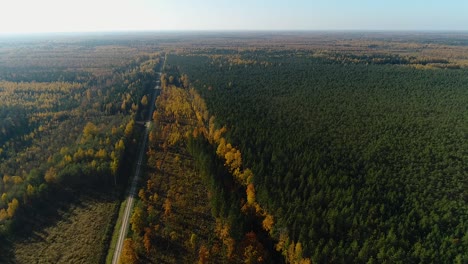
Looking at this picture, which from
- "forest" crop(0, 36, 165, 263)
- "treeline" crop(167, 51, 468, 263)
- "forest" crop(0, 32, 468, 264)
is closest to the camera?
"treeline" crop(167, 51, 468, 263)

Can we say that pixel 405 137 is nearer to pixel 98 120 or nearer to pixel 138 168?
pixel 138 168

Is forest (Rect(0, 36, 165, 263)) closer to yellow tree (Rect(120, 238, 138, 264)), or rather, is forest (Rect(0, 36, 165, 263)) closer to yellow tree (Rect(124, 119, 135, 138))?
yellow tree (Rect(124, 119, 135, 138))

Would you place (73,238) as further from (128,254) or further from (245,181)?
(245,181)

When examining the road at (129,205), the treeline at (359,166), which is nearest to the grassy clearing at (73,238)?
the road at (129,205)

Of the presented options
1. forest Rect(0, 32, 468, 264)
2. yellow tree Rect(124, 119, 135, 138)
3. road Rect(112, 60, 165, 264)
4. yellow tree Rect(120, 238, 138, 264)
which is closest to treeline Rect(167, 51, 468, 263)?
forest Rect(0, 32, 468, 264)

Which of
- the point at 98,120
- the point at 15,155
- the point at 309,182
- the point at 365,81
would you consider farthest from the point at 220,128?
the point at 365,81

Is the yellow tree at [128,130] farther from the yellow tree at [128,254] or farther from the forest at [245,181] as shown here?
the yellow tree at [128,254]
